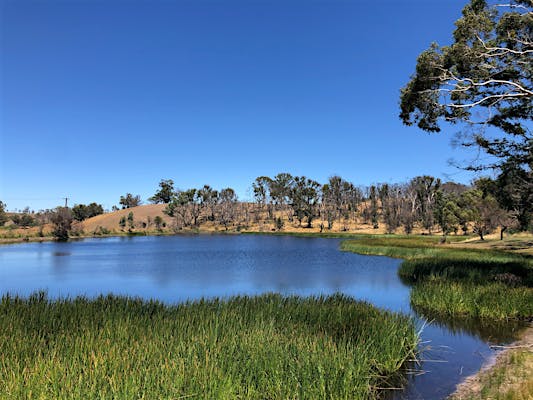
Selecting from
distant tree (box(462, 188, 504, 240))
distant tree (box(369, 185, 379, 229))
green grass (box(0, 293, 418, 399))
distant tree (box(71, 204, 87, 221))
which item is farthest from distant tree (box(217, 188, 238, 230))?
green grass (box(0, 293, 418, 399))

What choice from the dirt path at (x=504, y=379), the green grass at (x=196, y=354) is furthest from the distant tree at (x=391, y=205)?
the green grass at (x=196, y=354)

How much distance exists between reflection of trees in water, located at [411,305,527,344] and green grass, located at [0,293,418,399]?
157 inches

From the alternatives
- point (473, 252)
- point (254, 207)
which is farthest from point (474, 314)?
point (254, 207)

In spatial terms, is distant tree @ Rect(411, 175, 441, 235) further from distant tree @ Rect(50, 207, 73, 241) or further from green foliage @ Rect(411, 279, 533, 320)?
distant tree @ Rect(50, 207, 73, 241)

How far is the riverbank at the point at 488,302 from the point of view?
8.63m

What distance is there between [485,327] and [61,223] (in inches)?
3121

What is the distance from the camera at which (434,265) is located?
25.6 metres

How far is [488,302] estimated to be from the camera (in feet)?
50.6

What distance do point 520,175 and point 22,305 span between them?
905 inches

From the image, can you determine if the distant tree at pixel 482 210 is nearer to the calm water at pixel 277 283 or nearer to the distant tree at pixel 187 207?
the calm water at pixel 277 283

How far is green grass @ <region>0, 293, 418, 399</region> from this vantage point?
628 cm

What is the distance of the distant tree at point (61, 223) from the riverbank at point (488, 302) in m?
70.3

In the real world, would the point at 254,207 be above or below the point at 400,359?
above

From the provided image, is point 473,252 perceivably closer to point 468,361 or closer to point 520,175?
point 520,175
